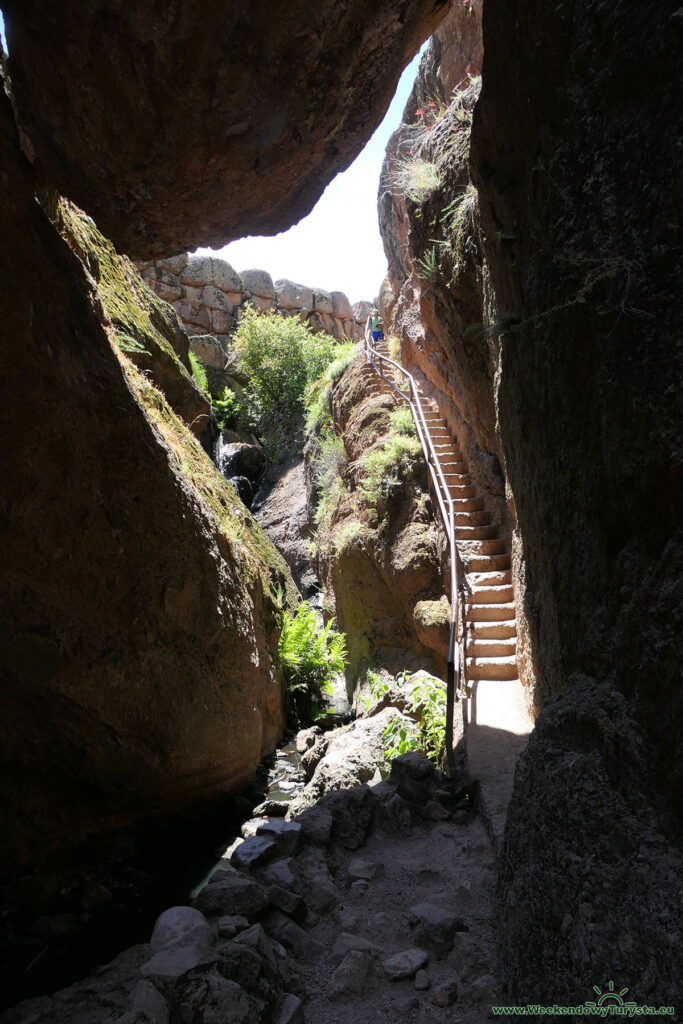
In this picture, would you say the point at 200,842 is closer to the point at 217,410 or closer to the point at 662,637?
the point at 662,637

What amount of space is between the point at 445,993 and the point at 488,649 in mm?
4303

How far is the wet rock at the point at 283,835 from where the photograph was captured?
13.9 ft

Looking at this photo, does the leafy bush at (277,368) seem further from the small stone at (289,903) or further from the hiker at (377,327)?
the small stone at (289,903)

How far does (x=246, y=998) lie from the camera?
2551 millimetres

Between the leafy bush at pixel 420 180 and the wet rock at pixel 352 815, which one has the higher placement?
the leafy bush at pixel 420 180

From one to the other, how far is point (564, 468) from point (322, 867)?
3.01m

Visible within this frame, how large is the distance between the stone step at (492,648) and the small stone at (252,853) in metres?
3.28

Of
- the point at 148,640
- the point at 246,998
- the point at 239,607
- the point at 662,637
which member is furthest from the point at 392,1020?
the point at 239,607

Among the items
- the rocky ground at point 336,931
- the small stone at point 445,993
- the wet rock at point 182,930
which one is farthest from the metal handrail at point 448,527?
the wet rock at point 182,930

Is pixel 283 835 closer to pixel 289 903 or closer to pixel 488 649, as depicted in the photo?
pixel 289 903

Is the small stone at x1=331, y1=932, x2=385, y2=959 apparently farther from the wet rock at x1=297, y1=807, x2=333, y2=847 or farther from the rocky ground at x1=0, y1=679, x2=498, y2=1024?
the wet rock at x1=297, y1=807, x2=333, y2=847

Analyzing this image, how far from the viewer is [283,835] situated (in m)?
4.32

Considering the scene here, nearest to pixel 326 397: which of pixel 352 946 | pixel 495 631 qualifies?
pixel 495 631

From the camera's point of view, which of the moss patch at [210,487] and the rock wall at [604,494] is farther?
the moss patch at [210,487]
